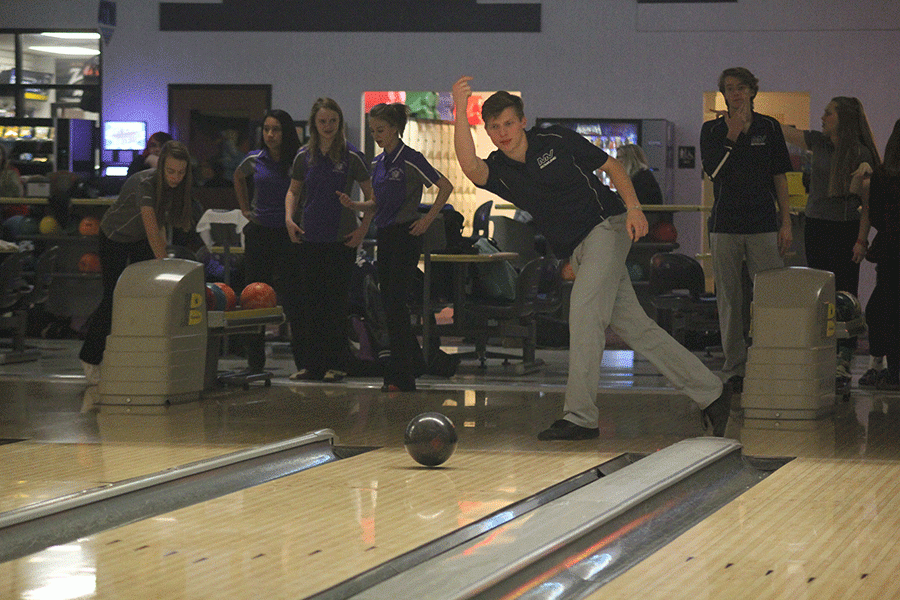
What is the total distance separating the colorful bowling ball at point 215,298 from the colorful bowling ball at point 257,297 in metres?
0.17

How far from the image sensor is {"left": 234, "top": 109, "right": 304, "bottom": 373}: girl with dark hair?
637 centimetres

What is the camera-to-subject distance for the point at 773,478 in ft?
12.2

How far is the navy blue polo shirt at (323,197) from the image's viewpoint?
6098 millimetres

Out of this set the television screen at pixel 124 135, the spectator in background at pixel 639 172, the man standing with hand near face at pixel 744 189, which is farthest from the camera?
the television screen at pixel 124 135

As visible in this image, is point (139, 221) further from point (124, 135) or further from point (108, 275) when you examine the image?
point (124, 135)

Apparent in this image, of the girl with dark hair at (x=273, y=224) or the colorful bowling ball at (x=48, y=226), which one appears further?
the colorful bowling ball at (x=48, y=226)

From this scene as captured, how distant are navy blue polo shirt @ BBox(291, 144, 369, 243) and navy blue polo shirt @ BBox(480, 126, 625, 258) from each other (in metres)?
1.78

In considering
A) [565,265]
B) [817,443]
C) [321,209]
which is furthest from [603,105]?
[817,443]

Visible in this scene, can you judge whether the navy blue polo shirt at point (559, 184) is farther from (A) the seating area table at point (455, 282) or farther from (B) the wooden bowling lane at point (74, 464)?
(A) the seating area table at point (455, 282)

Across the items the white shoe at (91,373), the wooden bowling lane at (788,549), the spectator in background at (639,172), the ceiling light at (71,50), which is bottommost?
the wooden bowling lane at (788,549)

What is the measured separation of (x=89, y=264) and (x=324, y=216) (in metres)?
4.04

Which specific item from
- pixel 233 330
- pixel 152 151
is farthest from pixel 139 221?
pixel 152 151

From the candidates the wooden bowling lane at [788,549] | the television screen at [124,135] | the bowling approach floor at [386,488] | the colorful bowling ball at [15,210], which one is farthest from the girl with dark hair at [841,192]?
the television screen at [124,135]

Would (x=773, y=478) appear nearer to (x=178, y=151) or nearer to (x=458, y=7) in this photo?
(x=178, y=151)
